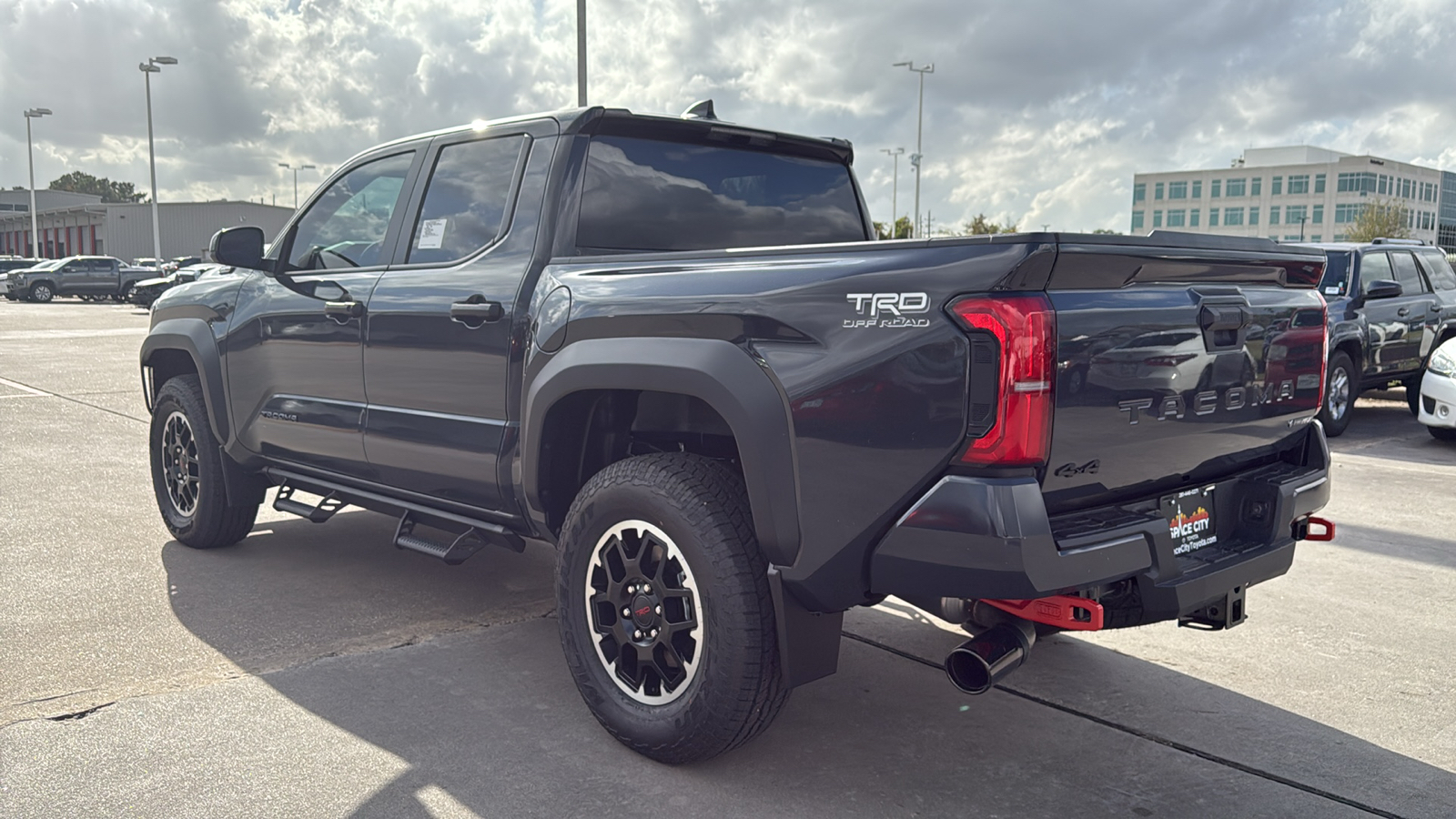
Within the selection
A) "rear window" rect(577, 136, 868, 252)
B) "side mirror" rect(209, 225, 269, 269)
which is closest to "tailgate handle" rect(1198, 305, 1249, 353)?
"rear window" rect(577, 136, 868, 252)

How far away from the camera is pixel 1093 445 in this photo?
2.83 meters

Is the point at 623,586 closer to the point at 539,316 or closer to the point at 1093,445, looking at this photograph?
the point at 539,316

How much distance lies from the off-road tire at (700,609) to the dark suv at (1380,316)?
8706mm

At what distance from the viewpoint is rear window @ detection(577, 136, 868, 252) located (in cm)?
410

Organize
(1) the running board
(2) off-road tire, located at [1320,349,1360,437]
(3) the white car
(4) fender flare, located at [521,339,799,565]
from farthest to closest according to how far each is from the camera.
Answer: (2) off-road tire, located at [1320,349,1360,437] < (3) the white car < (1) the running board < (4) fender flare, located at [521,339,799,565]

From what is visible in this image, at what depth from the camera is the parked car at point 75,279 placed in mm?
40000

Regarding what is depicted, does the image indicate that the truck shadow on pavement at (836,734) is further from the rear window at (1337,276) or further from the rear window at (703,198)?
the rear window at (1337,276)

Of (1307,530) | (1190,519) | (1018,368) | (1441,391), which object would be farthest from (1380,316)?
(1018,368)

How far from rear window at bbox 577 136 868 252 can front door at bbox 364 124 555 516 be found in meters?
0.23

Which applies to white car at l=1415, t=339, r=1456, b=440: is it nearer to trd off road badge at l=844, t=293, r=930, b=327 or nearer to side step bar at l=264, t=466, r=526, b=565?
side step bar at l=264, t=466, r=526, b=565

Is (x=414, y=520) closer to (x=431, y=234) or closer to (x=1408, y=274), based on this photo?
(x=431, y=234)

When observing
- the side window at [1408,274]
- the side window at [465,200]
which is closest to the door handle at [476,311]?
the side window at [465,200]

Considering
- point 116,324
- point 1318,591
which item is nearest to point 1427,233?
point 116,324

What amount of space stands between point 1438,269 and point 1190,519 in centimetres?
1069
